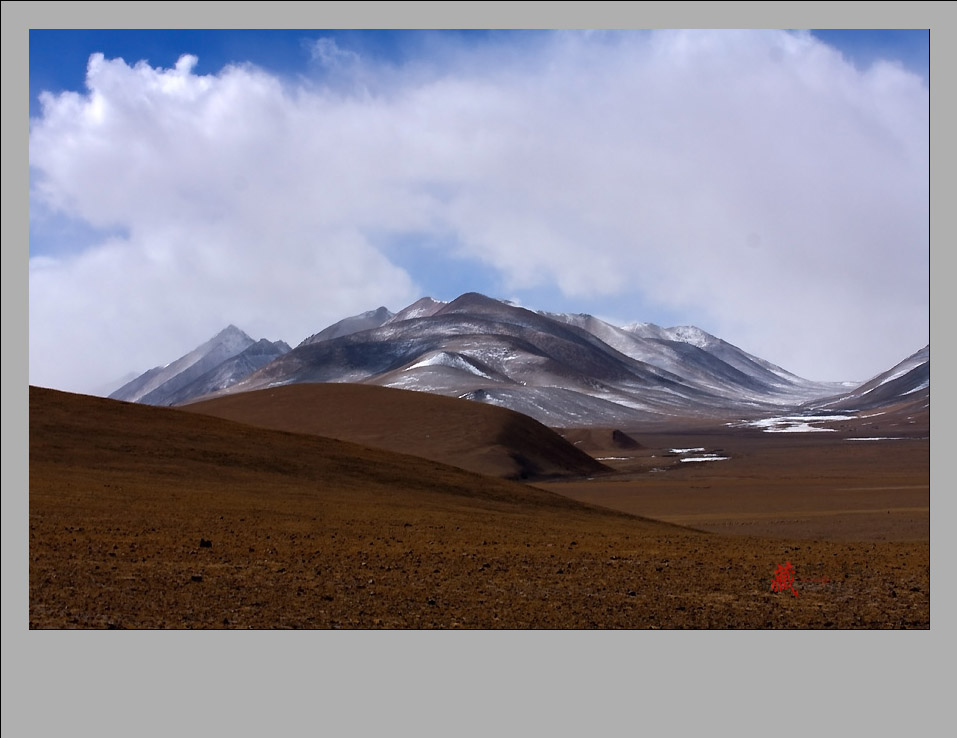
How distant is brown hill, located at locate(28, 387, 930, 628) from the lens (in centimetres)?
1102

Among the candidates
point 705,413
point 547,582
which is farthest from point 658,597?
point 705,413

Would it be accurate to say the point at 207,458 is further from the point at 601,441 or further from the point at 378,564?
the point at 601,441

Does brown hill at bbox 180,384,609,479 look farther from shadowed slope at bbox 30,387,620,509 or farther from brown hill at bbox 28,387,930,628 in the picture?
brown hill at bbox 28,387,930,628

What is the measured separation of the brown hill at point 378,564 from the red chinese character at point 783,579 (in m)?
0.15

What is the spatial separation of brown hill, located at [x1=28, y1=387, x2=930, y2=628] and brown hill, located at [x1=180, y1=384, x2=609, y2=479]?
123ft

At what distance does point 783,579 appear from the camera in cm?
1305

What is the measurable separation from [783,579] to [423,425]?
202 feet

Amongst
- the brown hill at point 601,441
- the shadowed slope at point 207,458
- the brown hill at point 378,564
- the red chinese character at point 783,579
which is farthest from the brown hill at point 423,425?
the red chinese character at point 783,579

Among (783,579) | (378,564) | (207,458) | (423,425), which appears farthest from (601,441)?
(783,579)

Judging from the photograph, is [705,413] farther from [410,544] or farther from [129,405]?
[410,544]

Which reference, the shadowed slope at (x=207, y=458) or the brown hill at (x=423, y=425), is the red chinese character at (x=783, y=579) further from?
the brown hill at (x=423, y=425)

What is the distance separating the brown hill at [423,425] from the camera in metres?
67.2

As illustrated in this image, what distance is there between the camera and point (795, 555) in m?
16.4

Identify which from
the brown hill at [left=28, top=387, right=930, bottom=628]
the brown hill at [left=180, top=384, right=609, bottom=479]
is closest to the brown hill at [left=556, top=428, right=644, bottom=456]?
the brown hill at [left=180, top=384, right=609, bottom=479]
